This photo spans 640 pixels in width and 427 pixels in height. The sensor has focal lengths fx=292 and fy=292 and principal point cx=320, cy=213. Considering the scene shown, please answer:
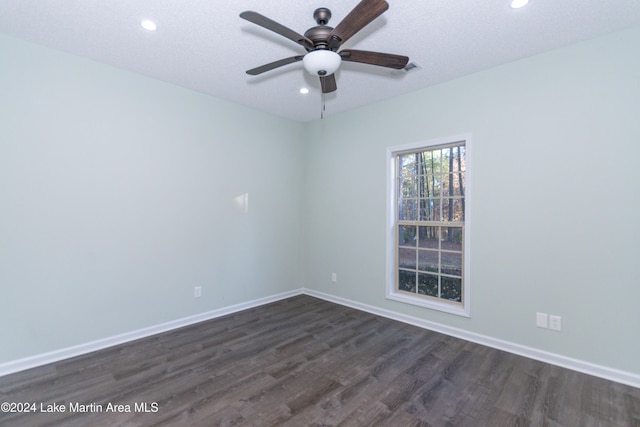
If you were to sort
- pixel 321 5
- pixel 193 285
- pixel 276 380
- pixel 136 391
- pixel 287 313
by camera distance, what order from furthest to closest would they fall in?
pixel 287 313 < pixel 193 285 < pixel 276 380 < pixel 136 391 < pixel 321 5

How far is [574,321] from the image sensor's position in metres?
2.49

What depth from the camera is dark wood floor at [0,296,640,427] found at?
1.89 metres

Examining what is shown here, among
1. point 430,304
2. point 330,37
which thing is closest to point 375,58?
point 330,37

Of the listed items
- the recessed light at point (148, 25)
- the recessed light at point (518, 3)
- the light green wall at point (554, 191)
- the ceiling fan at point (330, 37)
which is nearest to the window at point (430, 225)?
the light green wall at point (554, 191)

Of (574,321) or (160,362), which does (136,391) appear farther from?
(574,321)

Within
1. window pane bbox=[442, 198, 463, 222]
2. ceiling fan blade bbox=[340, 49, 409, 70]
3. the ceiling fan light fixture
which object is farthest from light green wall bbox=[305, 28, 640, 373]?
the ceiling fan light fixture

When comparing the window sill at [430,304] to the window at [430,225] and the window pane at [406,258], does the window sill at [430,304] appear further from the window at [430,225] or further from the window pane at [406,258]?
the window pane at [406,258]

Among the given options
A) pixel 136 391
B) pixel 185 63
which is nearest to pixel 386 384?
pixel 136 391

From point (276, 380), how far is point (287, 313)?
4.91ft

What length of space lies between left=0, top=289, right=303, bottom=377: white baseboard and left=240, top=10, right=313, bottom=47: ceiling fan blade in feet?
10.2

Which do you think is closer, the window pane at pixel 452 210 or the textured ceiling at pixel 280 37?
the textured ceiling at pixel 280 37

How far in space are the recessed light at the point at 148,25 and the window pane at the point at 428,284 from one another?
3.56m

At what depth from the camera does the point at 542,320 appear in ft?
8.62

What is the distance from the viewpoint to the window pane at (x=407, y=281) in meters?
3.61
